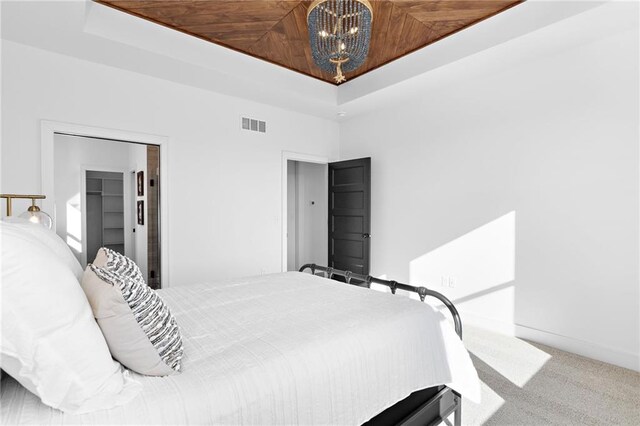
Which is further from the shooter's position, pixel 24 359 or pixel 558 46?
pixel 558 46

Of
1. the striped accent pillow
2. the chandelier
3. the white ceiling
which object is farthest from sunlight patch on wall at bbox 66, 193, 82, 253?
the chandelier

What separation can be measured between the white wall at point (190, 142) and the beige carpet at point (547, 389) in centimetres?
289

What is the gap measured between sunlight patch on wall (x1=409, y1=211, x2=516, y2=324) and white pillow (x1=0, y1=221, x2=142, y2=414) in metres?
3.44

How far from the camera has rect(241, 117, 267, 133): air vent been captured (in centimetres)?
431

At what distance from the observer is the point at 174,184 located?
374 centimetres

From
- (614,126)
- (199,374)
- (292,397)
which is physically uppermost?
(614,126)

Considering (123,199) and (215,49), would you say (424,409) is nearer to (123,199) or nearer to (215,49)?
(215,49)

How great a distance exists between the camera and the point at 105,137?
334 cm

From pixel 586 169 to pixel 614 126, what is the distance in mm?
386

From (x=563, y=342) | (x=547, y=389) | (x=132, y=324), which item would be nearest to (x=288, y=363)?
(x=132, y=324)

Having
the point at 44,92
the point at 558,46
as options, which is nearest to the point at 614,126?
the point at 558,46

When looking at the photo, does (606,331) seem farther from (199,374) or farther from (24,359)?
(24,359)

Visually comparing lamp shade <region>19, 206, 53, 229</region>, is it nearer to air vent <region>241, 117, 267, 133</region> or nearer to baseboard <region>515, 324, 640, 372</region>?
air vent <region>241, 117, 267, 133</region>

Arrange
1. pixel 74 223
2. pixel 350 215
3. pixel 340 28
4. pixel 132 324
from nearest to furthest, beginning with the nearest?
pixel 132 324 → pixel 340 28 → pixel 74 223 → pixel 350 215
